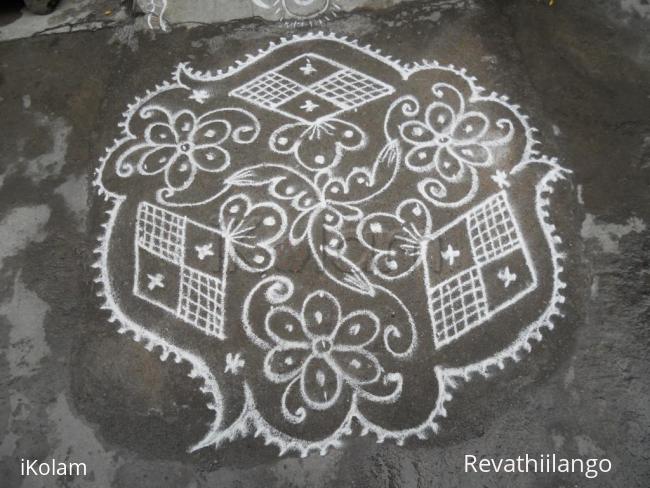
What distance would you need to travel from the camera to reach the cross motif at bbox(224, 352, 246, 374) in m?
3.37

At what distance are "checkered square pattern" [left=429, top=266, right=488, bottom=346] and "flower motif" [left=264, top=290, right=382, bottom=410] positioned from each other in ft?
1.42

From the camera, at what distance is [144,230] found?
3.94 meters

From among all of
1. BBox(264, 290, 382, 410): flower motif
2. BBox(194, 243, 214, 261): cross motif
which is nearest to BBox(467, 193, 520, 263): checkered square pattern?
BBox(264, 290, 382, 410): flower motif

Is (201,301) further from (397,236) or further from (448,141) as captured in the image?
(448,141)

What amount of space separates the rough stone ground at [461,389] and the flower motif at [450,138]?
1.42 ft

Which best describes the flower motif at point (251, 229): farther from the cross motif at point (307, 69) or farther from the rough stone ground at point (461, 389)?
the cross motif at point (307, 69)

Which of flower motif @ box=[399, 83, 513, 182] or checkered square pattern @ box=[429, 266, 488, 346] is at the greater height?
flower motif @ box=[399, 83, 513, 182]

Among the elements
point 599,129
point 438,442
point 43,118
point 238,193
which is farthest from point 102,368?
point 599,129

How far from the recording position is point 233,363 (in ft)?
11.1

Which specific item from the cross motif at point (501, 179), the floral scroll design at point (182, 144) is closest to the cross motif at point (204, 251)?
the floral scroll design at point (182, 144)

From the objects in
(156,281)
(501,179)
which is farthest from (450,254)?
(156,281)

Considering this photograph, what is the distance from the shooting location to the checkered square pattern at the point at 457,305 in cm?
342

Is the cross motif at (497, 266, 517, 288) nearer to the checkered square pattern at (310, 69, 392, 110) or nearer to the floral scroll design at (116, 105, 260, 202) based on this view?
the checkered square pattern at (310, 69, 392, 110)

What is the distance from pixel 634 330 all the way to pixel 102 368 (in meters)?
3.59
